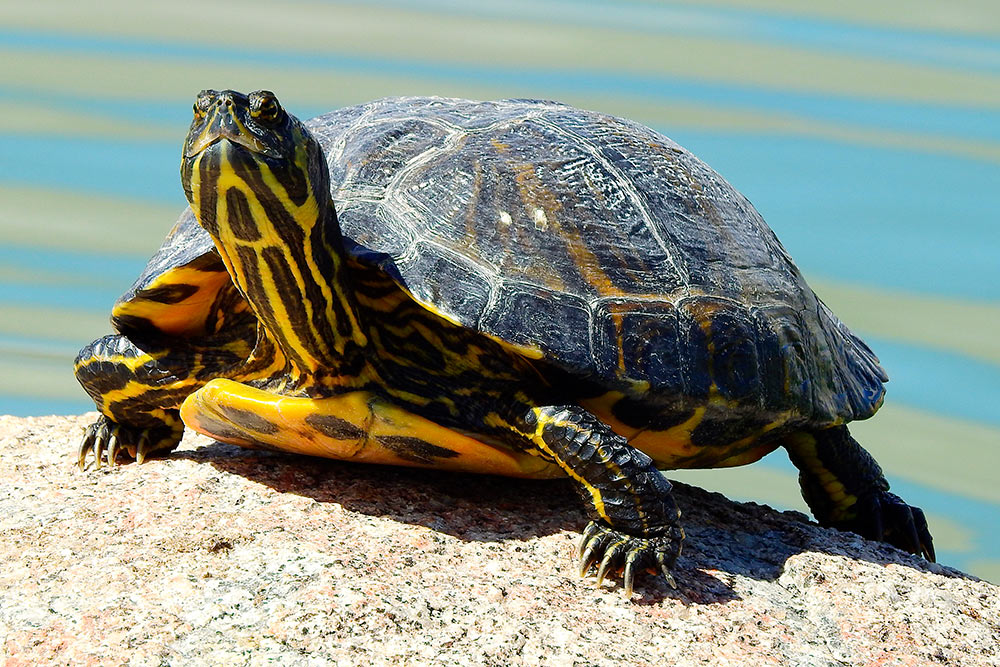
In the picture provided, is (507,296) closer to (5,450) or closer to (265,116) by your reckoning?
(265,116)

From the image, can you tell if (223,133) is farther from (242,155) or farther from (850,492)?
(850,492)

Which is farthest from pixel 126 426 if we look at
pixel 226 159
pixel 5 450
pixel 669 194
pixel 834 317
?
pixel 834 317

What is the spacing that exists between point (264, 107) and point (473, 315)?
919 mm

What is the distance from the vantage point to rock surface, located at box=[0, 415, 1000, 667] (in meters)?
3.04

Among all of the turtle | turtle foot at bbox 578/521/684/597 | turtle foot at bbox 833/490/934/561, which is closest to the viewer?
turtle foot at bbox 578/521/684/597

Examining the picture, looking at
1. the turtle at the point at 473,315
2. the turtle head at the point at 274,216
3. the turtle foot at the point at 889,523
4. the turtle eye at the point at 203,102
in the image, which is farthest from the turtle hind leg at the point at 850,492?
the turtle eye at the point at 203,102

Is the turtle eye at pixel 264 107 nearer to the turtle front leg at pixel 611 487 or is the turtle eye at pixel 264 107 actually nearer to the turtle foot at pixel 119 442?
the turtle front leg at pixel 611 487

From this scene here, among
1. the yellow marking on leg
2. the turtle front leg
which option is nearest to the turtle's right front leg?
the yellow marking on leg

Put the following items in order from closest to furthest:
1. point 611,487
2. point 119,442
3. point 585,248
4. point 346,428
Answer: point 611,487 → point 346,428 → point 585,248 → point 119,442

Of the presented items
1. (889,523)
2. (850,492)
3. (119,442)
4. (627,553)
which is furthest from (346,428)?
(889,523)

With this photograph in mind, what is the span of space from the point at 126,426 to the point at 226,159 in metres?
1.67

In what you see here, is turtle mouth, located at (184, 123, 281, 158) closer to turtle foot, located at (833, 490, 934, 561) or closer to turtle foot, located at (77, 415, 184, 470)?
turtle foot, located at (77, 415, 184, 470)

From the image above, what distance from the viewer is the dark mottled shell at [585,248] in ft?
12.5

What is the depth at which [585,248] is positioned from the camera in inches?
159
